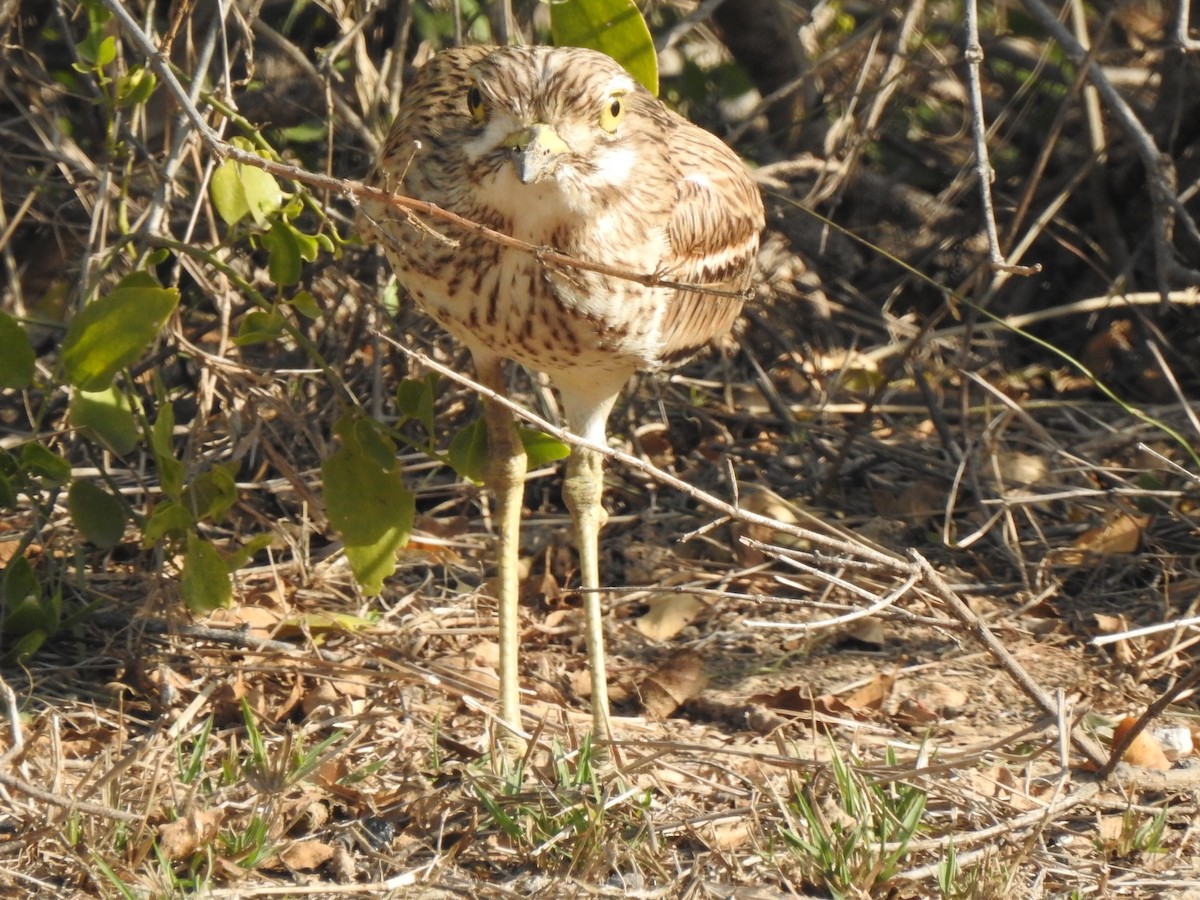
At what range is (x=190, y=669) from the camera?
125 inches

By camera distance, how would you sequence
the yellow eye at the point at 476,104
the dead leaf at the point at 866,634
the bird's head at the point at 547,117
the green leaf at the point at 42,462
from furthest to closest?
the dead leaf at the point at 866,634 → the green leaf at the point at 42,462 → the yellow eye at the point at 476,104 → the bird's head at the point at 547,117

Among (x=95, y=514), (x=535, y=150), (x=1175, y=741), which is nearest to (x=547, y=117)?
(x=535, y=150)

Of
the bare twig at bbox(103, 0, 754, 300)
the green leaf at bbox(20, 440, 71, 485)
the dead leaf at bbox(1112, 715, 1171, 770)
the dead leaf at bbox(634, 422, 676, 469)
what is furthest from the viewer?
the dead leaf at bbox(634, 422, 676, 469)

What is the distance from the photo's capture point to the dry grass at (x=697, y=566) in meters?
2.55

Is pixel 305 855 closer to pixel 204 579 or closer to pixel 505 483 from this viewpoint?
pixel 204 579

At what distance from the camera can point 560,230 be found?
275 centimetres

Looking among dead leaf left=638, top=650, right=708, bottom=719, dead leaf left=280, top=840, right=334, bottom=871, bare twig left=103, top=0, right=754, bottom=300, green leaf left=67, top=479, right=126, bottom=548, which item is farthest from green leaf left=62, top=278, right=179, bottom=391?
dead leaf left=638, top=650, right=708, bottom=719

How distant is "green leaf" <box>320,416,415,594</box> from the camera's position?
10.2 ft

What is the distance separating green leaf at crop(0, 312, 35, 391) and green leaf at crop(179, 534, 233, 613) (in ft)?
1.48

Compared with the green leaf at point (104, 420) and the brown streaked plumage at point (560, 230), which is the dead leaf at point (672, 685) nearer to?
the brown streaked plumage at point (560, 230)

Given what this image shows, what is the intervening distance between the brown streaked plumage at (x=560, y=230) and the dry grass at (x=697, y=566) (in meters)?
0.32

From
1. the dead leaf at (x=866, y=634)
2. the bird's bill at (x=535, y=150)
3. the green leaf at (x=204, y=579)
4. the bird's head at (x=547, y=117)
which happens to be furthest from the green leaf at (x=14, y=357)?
the dead leaf at (x=866, y=634)

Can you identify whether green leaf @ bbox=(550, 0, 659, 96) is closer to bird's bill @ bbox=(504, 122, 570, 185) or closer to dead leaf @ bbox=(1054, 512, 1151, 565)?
bird's bill @ bbox=(504, 122, 570, 185)

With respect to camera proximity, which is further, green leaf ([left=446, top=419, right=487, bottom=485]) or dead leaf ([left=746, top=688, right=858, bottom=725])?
green leaf ([left=446, top=419, right=487, bottom=485])
